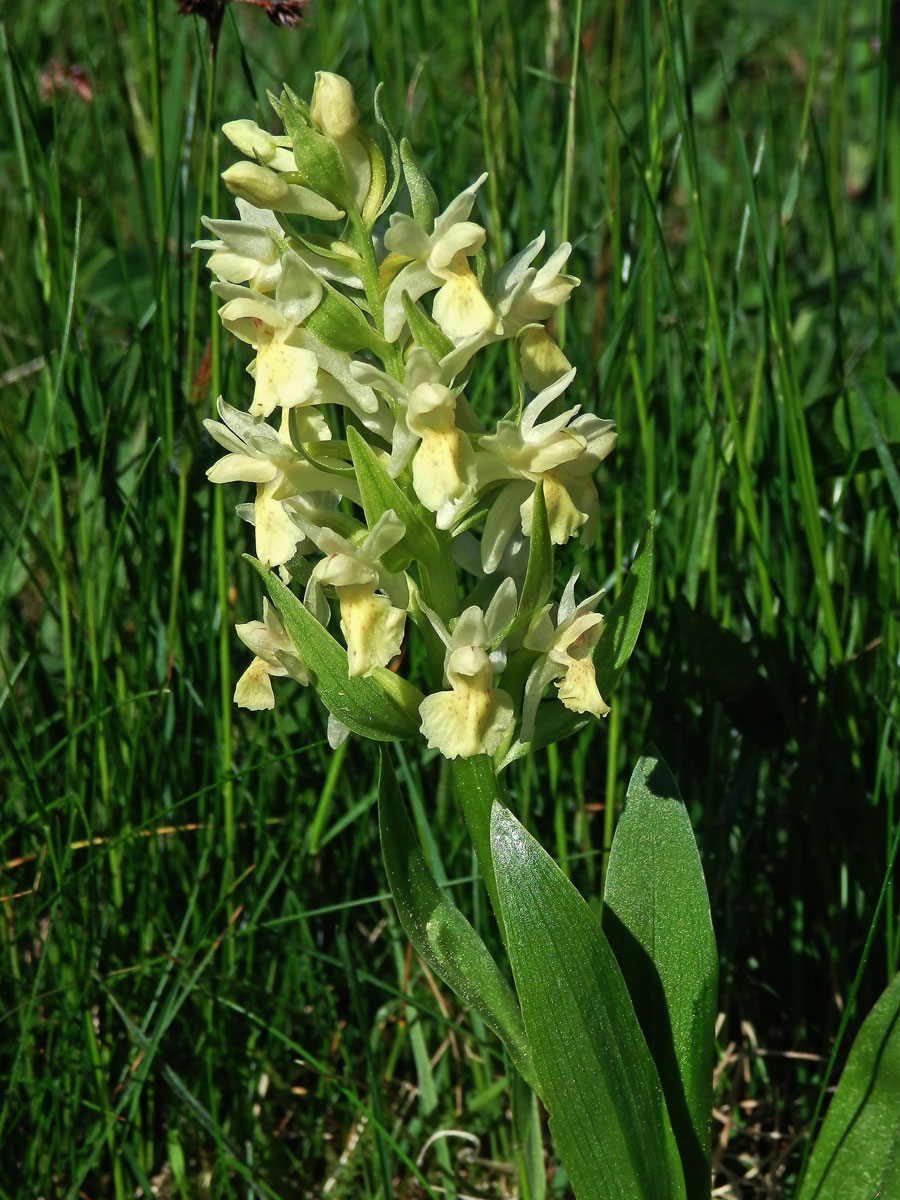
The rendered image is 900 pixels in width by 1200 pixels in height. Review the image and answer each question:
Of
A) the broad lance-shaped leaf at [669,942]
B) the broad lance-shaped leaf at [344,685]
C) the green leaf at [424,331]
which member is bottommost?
the broad lance-shaped leaf at [669,942]

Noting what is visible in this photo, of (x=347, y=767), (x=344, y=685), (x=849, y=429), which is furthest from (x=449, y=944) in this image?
(x=849, y=429)

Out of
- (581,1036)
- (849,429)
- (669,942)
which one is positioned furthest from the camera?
(849,429)

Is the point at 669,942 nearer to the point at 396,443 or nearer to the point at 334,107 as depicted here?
the point at 396,443

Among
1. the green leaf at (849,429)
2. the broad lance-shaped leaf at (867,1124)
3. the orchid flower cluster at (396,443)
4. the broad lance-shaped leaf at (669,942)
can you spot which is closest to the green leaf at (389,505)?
the orchid flower cluster at (396,443)

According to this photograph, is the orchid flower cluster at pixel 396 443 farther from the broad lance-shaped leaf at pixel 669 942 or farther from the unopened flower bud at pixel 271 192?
the broad lance-shaped leaf at pixel 669 942

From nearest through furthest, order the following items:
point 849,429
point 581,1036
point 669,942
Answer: point 581,1036 → point 669,942 → point 849,429

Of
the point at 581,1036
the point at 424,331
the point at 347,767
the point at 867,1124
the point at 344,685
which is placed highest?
the point at 424,331

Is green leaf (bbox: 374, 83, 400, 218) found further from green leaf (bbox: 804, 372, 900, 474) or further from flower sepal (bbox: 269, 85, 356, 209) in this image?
green leaf (bbox: 804, 372, 900, 474)

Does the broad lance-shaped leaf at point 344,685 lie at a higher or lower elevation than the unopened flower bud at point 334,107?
lower

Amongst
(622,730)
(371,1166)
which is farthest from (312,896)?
(622,730)
